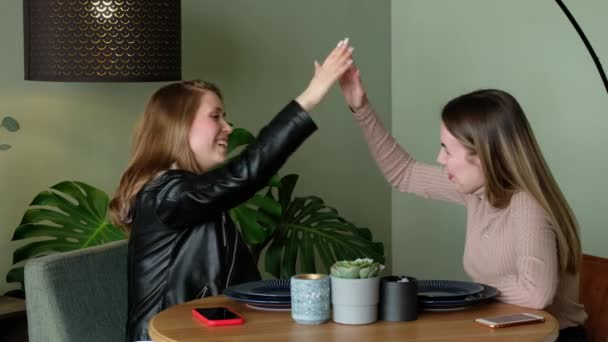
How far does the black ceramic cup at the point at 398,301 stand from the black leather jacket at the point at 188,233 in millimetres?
414

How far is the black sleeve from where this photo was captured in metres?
2.13

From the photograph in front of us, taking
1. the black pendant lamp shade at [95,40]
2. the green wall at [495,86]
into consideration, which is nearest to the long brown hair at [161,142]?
the black pendant lamp shade at [95,40]

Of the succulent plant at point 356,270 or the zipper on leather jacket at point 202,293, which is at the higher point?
the succulent plant at point 356,270

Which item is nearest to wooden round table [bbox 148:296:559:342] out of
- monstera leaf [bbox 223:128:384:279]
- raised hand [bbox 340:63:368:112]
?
raised hand [bbox 340:63:368:112]

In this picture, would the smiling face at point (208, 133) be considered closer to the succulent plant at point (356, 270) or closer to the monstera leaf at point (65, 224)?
the succulent plant at point (356, 270)

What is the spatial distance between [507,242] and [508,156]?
0.64ft

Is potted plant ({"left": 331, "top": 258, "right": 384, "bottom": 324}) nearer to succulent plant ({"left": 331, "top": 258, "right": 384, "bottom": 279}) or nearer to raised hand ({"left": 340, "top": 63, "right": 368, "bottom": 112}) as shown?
succulent plant ({"left": 331, "top": 258, "right": 384, "bottom": 279})

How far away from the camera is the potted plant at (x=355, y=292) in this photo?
1876mm

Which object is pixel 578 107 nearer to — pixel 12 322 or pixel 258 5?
pixel 258 5

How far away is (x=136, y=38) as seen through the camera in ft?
9.78

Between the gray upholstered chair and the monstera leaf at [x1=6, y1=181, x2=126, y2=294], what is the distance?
22.3 inches

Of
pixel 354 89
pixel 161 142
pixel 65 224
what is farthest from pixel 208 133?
pixel 65 224

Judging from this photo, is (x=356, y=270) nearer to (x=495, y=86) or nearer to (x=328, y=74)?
(x=328, y=74)

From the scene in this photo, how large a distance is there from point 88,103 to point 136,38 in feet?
2.04
